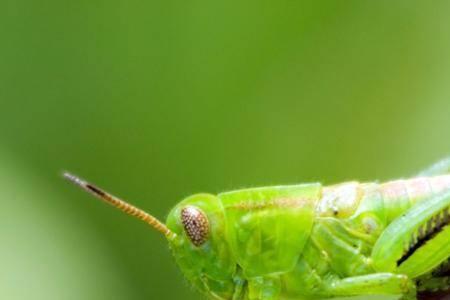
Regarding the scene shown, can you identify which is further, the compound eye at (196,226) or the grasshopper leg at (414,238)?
the compound eye at (196,226)

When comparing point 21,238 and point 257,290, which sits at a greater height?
point 21,238

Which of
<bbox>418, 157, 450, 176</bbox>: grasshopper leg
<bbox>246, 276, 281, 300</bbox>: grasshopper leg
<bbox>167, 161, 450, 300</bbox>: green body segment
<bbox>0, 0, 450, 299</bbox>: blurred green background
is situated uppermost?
<bbox>0, 0, 450, 299</bbox>: blurred green background

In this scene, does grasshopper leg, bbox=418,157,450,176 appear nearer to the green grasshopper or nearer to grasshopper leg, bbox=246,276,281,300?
the green grasshopper

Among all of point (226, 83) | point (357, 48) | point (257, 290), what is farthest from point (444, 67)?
point (257, 290)

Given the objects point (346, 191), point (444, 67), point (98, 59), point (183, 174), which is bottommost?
point (346, 191)

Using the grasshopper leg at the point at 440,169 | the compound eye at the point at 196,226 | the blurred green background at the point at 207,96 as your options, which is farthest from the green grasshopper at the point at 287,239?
the blurred green background at the point at 207,96

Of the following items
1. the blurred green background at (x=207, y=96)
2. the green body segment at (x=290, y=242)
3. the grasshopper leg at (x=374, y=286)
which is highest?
the blurred green background at (x=207, y=96)

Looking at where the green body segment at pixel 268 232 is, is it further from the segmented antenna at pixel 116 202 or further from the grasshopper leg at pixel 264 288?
the segmented antenna at pixel 116 202

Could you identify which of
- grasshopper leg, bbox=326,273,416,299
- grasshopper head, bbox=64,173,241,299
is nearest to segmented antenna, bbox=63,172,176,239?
grasshopper head, bbox=64,173,241,299

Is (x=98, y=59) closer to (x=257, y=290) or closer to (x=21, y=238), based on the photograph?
(x=21, y=238)
